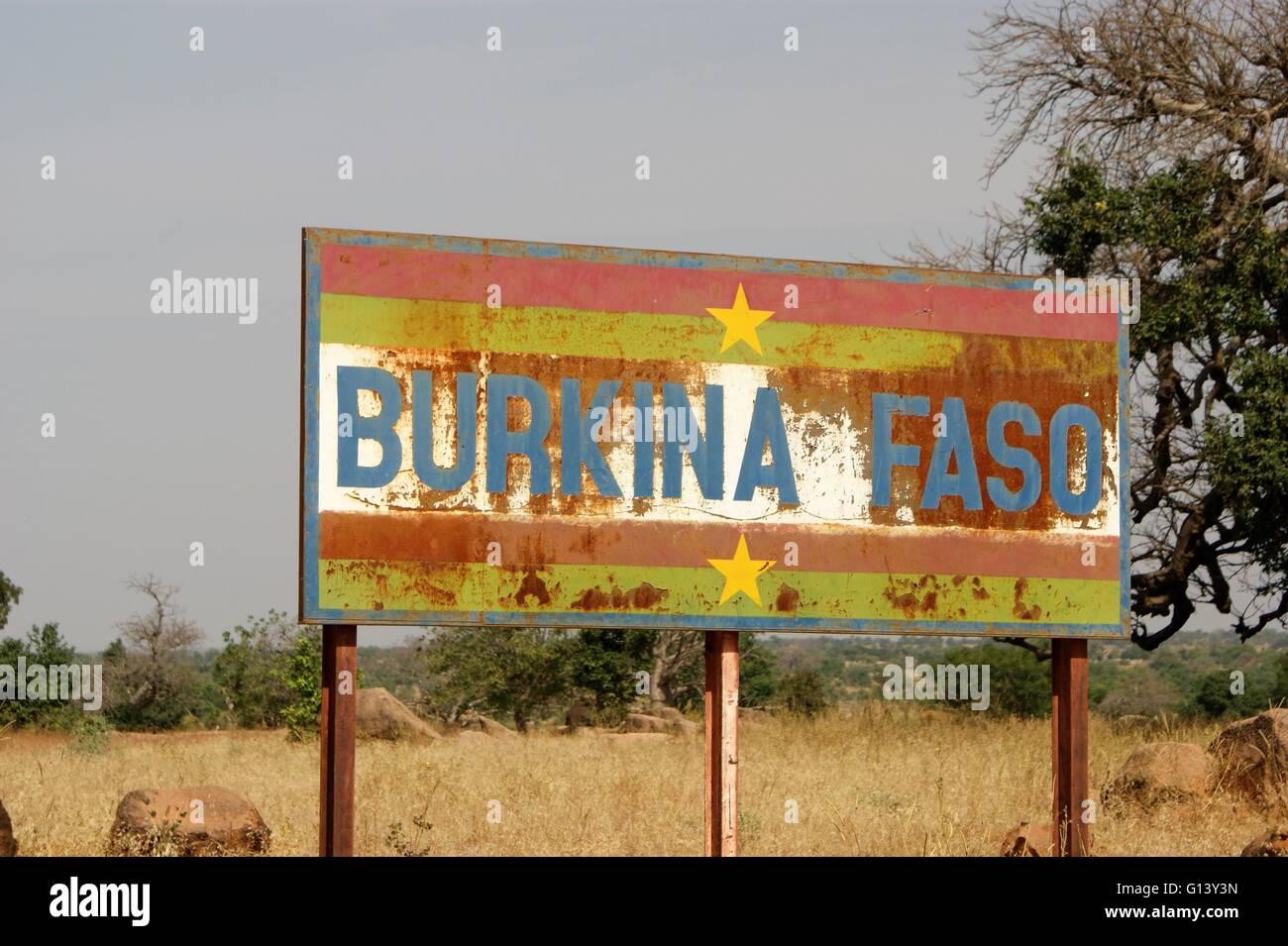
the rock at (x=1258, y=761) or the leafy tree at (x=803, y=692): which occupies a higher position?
the rock at (x=1258, y=761)

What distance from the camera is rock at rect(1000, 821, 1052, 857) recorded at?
13.6 metres

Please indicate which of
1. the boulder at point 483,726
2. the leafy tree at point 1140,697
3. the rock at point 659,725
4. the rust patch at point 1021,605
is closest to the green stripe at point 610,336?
the rust patch at point 1021,605

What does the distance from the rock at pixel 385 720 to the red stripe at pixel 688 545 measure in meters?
16.6

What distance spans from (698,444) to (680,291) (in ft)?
3.98

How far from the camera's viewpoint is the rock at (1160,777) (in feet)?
57.7

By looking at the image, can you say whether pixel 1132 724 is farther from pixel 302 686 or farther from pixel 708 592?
pixel 708 592

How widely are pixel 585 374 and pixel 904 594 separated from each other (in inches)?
123

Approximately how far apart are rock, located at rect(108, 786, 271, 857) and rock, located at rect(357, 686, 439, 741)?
13.0 meters

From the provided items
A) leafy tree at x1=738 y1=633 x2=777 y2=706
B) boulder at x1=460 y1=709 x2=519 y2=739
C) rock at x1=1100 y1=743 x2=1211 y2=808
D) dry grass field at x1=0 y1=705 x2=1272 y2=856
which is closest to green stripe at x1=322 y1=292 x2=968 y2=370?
dry grass field at x1=0 y1=705 x2=1272 y2=856

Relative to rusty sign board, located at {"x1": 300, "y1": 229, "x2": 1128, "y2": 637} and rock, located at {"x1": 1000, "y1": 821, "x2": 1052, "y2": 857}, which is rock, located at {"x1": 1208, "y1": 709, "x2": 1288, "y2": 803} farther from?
rusty sign board, located at {"x1": 300, "y1": 229, "x2": 1128, "y2": 637}

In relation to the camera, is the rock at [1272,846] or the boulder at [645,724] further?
the boulder at [645,724]

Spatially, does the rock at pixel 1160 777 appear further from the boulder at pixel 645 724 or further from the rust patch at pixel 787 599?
the boulder at pixel 645 724

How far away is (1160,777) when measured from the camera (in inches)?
697
